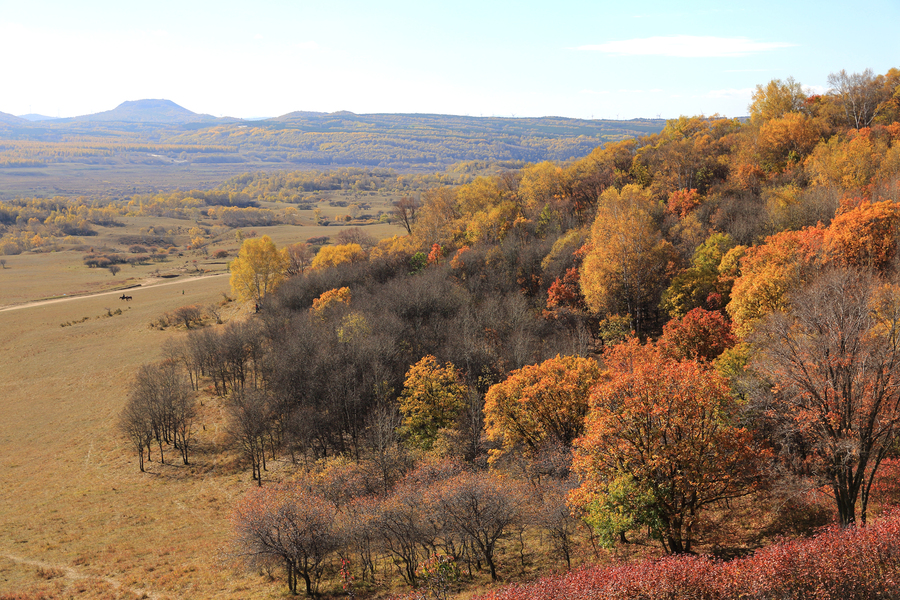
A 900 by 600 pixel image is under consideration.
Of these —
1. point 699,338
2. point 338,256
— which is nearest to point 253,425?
point 699,338

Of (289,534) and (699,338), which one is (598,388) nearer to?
(289,534)

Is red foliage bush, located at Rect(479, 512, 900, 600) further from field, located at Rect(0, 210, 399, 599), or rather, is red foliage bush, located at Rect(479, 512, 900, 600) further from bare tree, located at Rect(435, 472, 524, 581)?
field, located at Rect(0, 210, 399, 599)

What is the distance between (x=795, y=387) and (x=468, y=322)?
37.7 meters

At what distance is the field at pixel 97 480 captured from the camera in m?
30.6

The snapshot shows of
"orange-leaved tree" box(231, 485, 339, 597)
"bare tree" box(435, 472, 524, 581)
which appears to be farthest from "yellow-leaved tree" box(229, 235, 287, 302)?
"bare tree" box(435, 472, 524, 581)

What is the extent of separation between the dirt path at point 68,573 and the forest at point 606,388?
6725mm

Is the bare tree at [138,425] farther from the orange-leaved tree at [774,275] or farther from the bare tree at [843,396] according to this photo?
the orange-leaved tree at [774,275]

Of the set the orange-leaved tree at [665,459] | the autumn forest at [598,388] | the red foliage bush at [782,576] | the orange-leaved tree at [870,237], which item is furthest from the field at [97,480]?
the orange-leaved tree at [870,237]

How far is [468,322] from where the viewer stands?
57750mm

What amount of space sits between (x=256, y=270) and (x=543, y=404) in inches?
2943

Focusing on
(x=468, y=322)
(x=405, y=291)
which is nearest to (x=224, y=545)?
(x=468, y=322)

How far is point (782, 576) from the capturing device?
54.4 ft

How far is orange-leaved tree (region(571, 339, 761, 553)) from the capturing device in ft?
72.4

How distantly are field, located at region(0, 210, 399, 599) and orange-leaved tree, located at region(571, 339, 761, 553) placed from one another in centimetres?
1833
